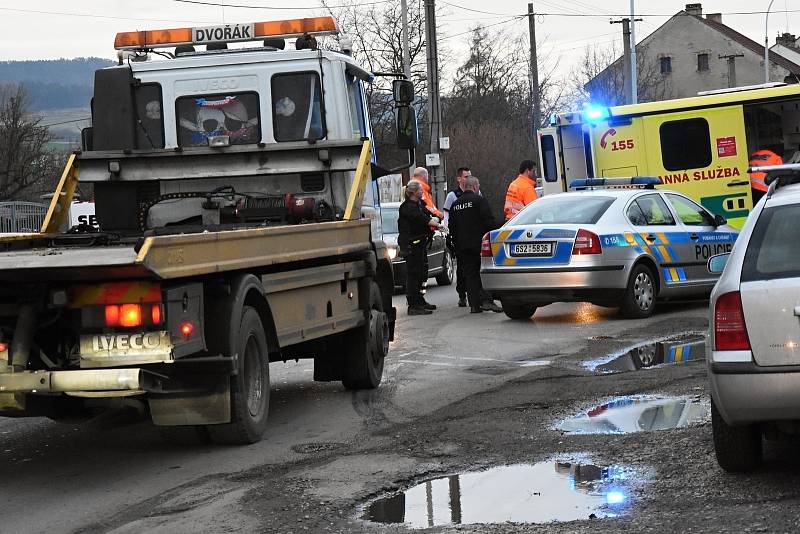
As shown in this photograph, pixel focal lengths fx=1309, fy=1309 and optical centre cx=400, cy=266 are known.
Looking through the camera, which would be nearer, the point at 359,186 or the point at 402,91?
the point at 359,186

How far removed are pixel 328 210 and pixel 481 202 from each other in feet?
22.8

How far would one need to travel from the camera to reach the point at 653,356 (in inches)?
456

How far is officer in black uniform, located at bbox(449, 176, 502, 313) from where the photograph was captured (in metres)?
16.8

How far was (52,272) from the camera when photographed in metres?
6.66

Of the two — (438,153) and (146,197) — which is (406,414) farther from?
(438,153)

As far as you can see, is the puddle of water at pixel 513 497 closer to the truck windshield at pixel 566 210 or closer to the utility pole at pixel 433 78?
the truck windshield at pixel 566 210

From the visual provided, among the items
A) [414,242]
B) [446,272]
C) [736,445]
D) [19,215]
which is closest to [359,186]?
[736,445]

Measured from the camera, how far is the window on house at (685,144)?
18.9 meters

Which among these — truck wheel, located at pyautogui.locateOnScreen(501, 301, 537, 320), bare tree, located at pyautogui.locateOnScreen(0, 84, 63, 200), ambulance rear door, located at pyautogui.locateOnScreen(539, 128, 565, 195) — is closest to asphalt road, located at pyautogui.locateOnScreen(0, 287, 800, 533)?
truck wheel, located at pyautogui.locateOnScreen(501, 301, 537, 320)

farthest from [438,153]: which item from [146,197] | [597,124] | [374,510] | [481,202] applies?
[374,510]

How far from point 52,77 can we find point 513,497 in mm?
161988

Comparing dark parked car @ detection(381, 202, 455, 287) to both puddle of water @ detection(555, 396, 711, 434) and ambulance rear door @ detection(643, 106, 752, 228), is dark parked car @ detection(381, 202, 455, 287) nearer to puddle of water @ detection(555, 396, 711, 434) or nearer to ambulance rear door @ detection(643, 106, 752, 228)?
ambulance rear door @ detection(643, 106, 752, 228)

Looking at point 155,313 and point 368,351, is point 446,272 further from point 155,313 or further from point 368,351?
point 155,313

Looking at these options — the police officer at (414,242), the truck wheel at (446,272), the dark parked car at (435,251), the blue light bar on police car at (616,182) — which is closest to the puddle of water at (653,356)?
the blue light bar on police car at (616,182)
